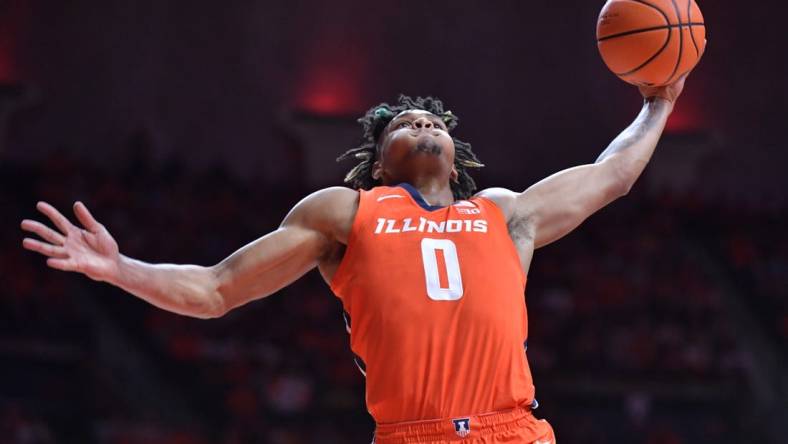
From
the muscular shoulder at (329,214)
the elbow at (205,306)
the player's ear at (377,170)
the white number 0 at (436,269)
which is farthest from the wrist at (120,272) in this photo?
the player's ear at (377,170)

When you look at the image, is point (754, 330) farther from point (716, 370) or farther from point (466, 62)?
point (466, 62)

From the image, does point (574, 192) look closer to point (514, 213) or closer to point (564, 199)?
point (564, 199)

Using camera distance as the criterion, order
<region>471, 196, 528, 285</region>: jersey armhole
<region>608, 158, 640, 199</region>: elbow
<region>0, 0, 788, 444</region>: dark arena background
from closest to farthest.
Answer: <region>471, 196, 528, 285</region>: jersey armhole < <region>608, 158, 640, 199</region>: elbow < <region>0, 0, 788, 444</region>: dark arena background

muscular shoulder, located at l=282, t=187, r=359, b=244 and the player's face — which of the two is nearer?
muscular shoulder, located at l=282, t=187, r=359, b=244

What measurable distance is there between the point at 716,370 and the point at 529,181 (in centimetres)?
485

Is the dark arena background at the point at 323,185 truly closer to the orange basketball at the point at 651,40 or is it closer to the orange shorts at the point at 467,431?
the orange basketball at the point at 651,40

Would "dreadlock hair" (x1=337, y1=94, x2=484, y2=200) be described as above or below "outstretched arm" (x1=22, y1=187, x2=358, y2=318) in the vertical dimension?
above

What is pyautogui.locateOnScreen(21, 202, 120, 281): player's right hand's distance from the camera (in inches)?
114

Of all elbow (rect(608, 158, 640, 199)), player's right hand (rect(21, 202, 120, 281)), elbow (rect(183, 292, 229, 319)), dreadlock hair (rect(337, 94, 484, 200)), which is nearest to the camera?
player's right hand (rect(21, 202, 120, 281))

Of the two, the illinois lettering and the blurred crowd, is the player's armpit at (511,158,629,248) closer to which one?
the illinois lettering

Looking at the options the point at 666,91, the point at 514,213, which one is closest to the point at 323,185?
the point at 666,91

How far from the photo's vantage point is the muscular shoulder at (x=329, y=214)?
327 centimetres

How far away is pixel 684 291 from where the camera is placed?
11.7 meters

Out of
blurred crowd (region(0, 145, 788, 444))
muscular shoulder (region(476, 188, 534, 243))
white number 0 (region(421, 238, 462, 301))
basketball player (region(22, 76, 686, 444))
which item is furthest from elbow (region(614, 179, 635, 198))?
blurred crowd (region(0, 145, 788, 444))
